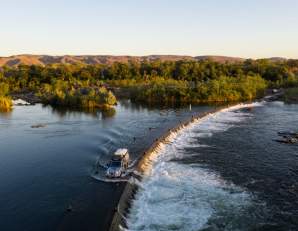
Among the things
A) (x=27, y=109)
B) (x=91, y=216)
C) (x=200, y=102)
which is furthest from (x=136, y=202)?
(x=200, y=102)

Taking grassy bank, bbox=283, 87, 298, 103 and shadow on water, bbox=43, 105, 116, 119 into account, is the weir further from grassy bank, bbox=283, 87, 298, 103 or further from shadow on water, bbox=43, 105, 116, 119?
grassy bank, bbox=283, 87, 298, 103

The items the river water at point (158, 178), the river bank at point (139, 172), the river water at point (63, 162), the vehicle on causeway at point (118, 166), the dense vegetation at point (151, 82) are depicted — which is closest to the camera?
the river bank at point (139, 172)

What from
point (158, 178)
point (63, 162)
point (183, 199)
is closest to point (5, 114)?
point (63, 162)

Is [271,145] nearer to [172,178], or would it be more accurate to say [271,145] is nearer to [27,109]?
[172,178]

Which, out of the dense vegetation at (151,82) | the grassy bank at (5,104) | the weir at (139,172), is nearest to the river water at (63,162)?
the weir at (139,172)

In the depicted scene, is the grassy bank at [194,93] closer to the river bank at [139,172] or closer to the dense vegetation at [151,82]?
the dense vegetation at [151,82]
